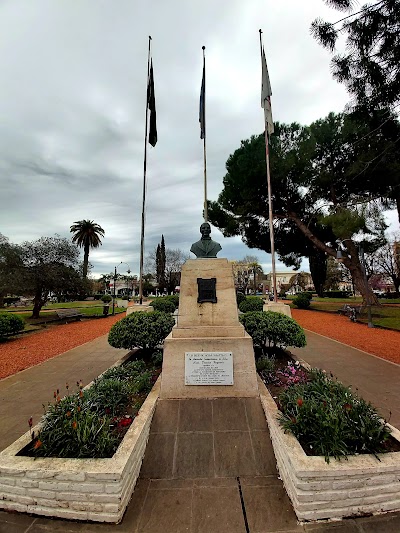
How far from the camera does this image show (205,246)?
6.05m

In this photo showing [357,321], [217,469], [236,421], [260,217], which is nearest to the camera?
[217,469]

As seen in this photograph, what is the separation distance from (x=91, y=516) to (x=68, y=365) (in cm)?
615

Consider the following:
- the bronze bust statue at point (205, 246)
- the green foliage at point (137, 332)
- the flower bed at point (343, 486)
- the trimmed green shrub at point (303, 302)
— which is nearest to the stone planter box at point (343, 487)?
the flower bed at point (343, 486)

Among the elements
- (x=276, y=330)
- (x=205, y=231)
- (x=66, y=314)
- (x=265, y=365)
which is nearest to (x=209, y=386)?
(x=265, y=365)

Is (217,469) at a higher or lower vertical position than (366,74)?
lower

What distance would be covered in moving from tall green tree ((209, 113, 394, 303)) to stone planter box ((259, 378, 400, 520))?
15.0 metres

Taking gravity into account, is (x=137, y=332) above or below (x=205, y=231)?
below

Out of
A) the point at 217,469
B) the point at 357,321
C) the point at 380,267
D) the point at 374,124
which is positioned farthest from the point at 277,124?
the point at 380,267

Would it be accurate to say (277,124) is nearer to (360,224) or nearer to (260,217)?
(260,217)

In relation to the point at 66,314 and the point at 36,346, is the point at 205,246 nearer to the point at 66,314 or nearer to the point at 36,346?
the point at 36,346

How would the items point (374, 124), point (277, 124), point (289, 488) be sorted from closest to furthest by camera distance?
1. point (289, 488)
2. point (374, 124)
3. point (277, 124)

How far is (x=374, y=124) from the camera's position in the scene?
28.1 ft

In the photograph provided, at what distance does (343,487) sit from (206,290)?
3379 mm

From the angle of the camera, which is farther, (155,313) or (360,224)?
(360,224)
